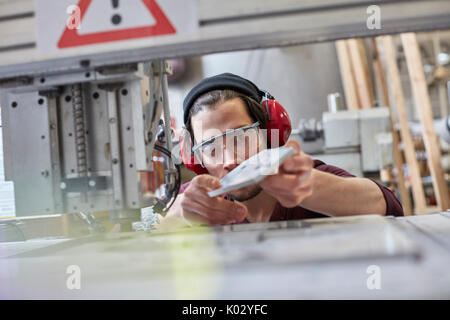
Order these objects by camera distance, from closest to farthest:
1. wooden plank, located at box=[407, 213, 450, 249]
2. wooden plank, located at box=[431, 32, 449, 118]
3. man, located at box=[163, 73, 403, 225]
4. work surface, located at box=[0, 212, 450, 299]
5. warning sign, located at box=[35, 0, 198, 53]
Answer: work surface, located at box=[0, 212, 450, 299] → wooden plank, located at box=[407, 213, 450, 249] → warning sign, located at box=[35, 0, 198, 53] → man, located at box=[163, 73, 403, 225] → wooden plank, located at box=[431, 32, 449, 118]

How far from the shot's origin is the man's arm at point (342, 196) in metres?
1.01

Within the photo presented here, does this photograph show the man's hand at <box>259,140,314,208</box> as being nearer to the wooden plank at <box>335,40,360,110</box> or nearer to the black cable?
the black cable

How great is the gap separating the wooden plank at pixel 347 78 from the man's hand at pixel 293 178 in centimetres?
280

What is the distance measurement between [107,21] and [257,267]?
607 millimetres

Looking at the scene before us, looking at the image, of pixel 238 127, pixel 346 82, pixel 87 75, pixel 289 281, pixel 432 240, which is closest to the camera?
pixel 289 281

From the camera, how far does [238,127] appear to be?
1.11 meters

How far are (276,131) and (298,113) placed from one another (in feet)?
6.54

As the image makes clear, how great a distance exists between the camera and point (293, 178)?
2.62ft

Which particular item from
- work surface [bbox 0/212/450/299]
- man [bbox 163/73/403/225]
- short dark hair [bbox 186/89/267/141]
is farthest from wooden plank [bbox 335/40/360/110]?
work surface [bbox 0/212/450/299]

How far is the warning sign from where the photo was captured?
88cm

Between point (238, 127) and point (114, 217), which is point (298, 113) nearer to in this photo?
point (238, 127)

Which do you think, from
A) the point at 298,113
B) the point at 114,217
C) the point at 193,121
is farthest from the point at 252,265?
the point at 298,113

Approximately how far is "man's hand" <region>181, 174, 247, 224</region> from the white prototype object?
0.13m
